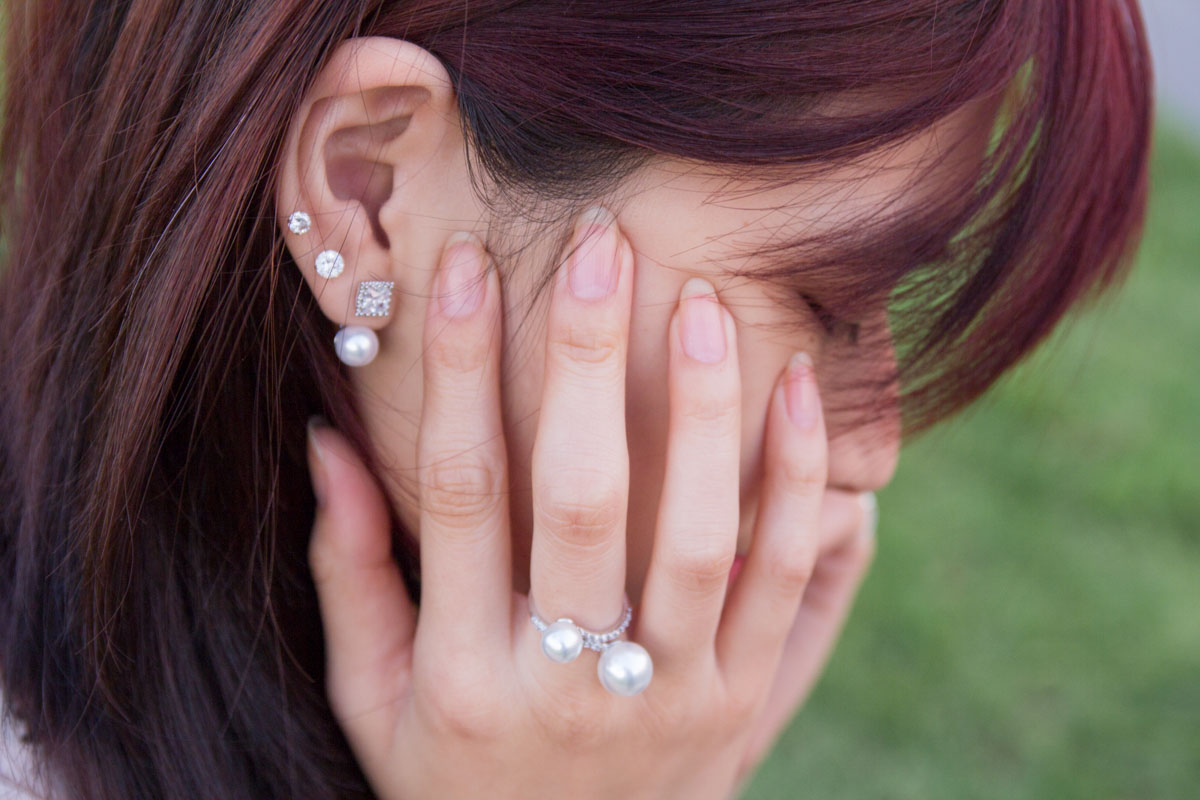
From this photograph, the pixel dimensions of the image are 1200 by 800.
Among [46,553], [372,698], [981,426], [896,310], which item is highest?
[896,310]

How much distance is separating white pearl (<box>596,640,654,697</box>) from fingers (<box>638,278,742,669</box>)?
0.21ft

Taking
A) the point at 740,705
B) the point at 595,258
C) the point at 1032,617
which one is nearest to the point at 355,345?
the point at 595,258

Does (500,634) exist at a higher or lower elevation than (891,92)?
lower

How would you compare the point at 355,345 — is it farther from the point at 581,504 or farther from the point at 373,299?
the point at 581,504

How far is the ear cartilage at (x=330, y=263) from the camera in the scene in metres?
1.09

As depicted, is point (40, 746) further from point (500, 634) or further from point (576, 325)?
point (576, 325)

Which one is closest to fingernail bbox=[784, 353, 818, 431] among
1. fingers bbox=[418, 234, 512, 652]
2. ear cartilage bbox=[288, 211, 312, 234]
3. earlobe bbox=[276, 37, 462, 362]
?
fingers bbox=[418, 234, 512, 652]

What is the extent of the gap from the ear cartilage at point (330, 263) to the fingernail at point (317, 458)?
0.24 m

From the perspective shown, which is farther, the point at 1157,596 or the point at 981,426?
the point at 981,426

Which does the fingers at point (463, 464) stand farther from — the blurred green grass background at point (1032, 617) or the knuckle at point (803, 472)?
the blurred green grass background at point (1032, 617)

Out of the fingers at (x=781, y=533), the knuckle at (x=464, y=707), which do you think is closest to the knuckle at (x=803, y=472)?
the fingers at (x=781, y=533)

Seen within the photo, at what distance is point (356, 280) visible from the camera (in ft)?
3.66

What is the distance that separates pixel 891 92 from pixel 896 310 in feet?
0.96

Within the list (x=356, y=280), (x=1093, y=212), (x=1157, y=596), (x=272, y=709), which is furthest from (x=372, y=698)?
(x=1157, y=596)
